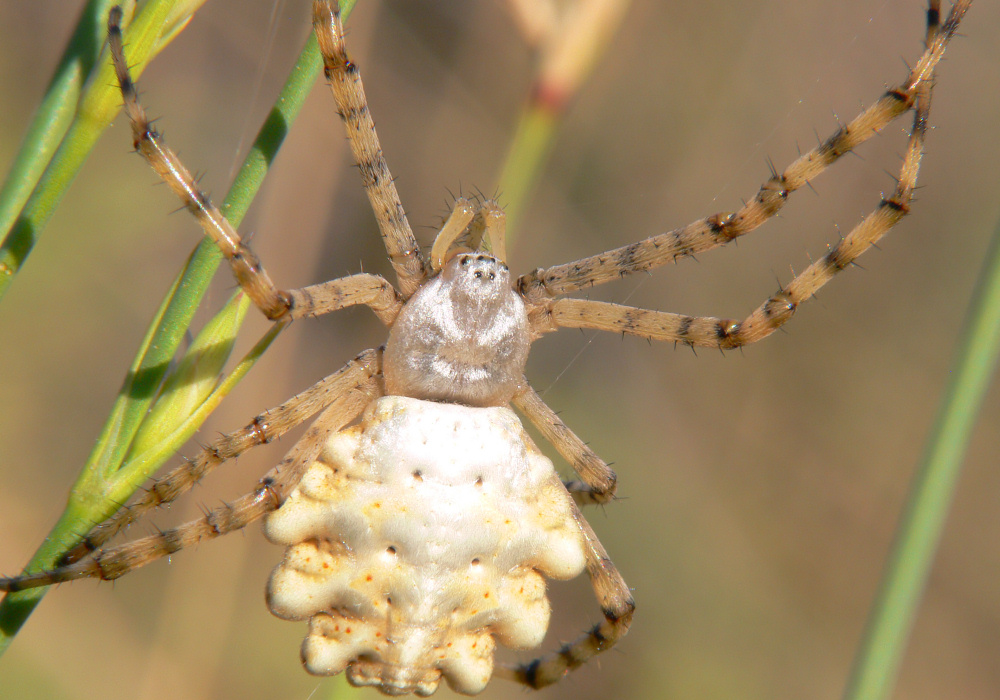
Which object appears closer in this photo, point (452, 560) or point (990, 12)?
point (452, 560)

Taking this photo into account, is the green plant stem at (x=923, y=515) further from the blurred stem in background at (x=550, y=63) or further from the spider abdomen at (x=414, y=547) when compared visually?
the blurred stem in background at (x=550, y=63)

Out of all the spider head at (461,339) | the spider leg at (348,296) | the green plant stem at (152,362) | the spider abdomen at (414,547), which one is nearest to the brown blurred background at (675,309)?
the spider leg at (348,296)

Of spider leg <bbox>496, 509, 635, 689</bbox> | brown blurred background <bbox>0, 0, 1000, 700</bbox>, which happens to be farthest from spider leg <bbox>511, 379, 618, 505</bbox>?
brown blurred background <bbox>0, 0, 1000, 700</bbox>

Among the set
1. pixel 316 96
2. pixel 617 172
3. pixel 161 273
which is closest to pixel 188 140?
pixel 161 273

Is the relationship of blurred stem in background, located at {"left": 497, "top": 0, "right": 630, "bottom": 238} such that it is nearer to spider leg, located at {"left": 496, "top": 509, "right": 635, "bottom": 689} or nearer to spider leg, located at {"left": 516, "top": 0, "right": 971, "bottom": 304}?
spider leg, located at {"left": 516, "top": 0, "right": 971, "bottom": 304}

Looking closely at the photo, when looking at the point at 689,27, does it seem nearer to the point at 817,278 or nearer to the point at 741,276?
the point at 741,276

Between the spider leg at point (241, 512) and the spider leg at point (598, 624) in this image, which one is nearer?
the spider leg at point (241, 512)
